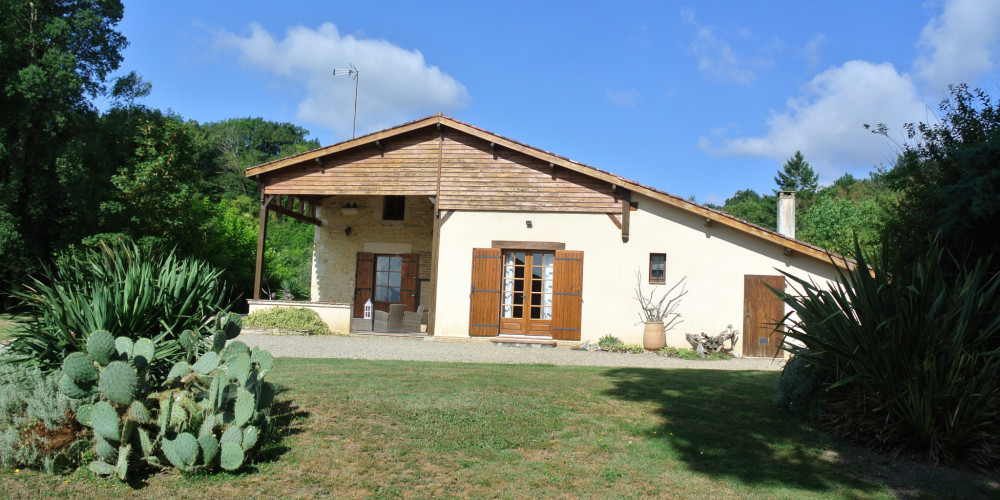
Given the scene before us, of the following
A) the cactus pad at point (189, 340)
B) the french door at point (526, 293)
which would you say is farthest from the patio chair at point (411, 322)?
the cactus pad at point (189, 340)

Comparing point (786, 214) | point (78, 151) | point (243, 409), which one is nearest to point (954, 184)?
point (243, 409)

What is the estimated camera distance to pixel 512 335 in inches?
570

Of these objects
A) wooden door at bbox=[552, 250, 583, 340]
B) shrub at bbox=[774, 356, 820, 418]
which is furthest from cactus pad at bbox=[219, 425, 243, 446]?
wooden door at bbox=[552, 250, 583, 340]

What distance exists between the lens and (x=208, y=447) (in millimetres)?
4492

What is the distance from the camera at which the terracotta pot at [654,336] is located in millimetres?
13422

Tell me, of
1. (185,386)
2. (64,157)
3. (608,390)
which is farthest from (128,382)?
(64,157)

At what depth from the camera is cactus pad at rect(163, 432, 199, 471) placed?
4445mm

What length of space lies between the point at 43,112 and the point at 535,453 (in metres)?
17.2

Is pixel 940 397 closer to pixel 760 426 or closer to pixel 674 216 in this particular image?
pixel 760 426

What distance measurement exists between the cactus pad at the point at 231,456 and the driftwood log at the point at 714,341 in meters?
10.2

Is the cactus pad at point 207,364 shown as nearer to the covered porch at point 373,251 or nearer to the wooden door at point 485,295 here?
the wooden door at point 485,295

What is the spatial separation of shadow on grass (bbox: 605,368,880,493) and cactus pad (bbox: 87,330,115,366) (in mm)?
4298

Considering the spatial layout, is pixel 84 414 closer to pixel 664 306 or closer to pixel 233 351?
pixel 233 351

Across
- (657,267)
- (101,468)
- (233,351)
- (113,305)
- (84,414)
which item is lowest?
(101,468)
